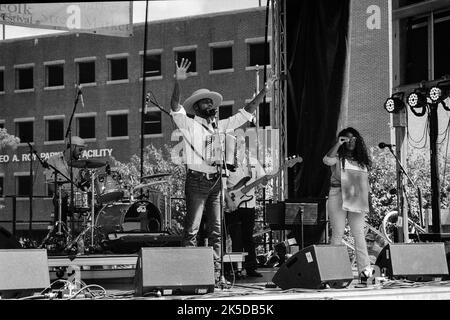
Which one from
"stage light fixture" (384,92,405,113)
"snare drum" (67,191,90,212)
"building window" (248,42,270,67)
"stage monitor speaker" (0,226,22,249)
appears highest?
"building window" (248,42,270,67)

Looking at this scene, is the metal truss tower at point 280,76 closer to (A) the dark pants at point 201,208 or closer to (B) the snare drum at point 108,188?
(A) the dark pants at point 201,208

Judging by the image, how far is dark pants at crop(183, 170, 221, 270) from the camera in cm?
756

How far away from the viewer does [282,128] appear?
9930 millimetres

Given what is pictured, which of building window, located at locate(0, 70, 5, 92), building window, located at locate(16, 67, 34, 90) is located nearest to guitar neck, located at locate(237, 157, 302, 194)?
building window, located at locate(16, 67, 34, 90)

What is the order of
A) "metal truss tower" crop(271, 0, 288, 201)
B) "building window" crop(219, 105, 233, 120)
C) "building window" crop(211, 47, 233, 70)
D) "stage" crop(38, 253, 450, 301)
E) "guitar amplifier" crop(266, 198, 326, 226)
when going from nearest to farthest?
"stage" crop(38, 253, 450, 301), "guitar amplifier" crop(266, 198, 326, 226), "metal truss tower" crop(271, 0, 288, 201), "building window" crop(219, 105, 233, 120), "building window" crop(211, 47, 233, 70)

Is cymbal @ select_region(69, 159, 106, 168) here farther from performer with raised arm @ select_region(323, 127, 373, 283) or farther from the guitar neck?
performer with raised arm @ select_region(323, 127, 373, 283)

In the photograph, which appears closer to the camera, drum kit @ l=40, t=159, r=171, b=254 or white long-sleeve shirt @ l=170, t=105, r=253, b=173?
white long-sleeve shirt @ l=170, t=105, r=253, b=173

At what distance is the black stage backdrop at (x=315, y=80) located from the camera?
957 centimetres

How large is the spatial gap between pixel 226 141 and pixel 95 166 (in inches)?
158

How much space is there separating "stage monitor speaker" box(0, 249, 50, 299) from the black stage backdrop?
4178 millimetres

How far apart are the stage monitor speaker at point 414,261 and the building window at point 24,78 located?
31.0m

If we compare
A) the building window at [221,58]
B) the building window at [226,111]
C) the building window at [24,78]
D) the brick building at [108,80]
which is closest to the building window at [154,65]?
the brick building at [108,80]
